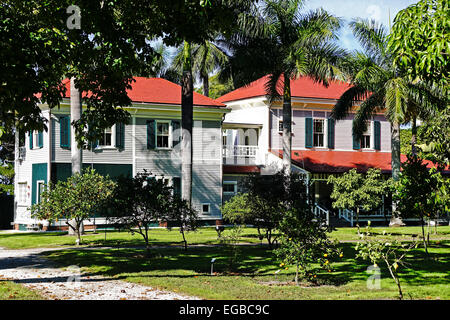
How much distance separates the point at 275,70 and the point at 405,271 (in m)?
15.0

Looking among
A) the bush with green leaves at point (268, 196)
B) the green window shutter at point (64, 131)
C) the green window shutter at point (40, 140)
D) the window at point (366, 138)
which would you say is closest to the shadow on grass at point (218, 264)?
the bush with green leaves at point (268, 196)

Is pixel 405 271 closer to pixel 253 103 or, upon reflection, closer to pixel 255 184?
pixel 255 184

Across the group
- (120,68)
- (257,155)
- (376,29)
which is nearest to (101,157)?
(257,155)

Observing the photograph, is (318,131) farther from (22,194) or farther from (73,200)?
(73,200)

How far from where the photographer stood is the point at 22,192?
3042cm

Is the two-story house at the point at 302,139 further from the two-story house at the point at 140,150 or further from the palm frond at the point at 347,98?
the palm frond at the point at 347,98

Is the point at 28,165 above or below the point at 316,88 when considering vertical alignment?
below

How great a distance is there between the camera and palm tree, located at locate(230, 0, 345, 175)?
Answer: 2548 centimetres

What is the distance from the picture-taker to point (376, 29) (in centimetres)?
2848

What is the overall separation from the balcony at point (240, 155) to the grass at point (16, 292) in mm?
21875

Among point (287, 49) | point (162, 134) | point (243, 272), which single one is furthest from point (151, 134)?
point (243, 272)

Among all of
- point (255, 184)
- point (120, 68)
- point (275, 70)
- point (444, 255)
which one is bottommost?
point (444, 255)

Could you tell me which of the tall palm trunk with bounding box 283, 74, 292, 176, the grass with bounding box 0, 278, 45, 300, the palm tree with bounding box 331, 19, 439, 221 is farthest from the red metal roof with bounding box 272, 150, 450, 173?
the grass with bounding box 0, 278, 45, 300

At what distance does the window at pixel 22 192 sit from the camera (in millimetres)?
30062
